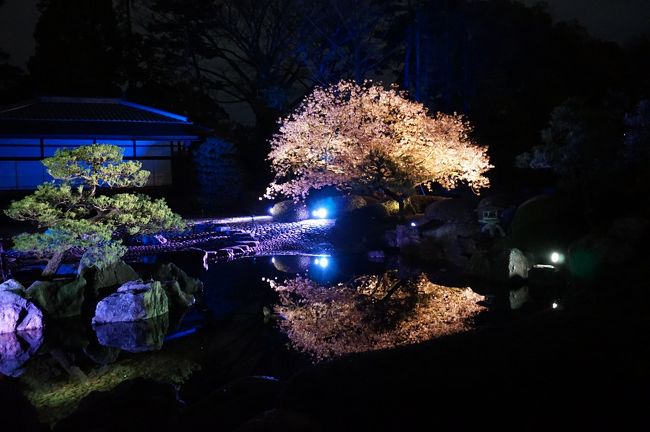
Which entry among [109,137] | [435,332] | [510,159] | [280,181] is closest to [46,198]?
[435,332]

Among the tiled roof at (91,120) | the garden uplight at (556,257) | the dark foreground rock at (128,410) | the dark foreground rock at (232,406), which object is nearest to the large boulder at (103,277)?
the dark foreground rock at (128,410)

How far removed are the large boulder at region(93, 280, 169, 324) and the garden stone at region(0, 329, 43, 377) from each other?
1.03 m

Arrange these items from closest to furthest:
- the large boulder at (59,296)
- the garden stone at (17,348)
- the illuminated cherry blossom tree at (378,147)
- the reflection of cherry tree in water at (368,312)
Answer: the garden stone at (17,348)
the reflection of cherry tree in water at (368,312)
the large boulder at (59,296)
the illuminated cherry blossom tree at (378,147)

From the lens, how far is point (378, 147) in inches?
672

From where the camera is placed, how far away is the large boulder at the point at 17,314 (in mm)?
9000

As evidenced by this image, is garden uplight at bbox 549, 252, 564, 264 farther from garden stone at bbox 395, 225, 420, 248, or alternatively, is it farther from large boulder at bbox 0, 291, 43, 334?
large boulder at bbox 0, 291, 43, 334

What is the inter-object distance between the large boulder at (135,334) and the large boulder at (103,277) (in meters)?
1.12

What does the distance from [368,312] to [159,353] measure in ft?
12.2

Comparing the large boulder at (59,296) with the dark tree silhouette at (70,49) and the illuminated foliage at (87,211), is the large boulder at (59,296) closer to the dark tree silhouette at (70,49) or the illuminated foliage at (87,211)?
the illuminated foliage at (87,211)

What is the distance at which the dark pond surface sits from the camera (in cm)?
706

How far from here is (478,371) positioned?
4.10 metres

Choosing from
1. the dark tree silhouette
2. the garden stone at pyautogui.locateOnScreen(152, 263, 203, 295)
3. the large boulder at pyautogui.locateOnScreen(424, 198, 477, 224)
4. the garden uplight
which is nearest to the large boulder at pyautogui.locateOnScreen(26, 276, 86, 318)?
the garden stone at pyautogui.locateOnScreen(152, 263, 203, 295)

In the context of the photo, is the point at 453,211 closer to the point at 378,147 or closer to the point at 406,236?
the point at 406,236

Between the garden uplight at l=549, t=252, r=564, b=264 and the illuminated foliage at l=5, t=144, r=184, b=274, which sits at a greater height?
the illuminated foliage at l=5, t=144, r=184, b=274
